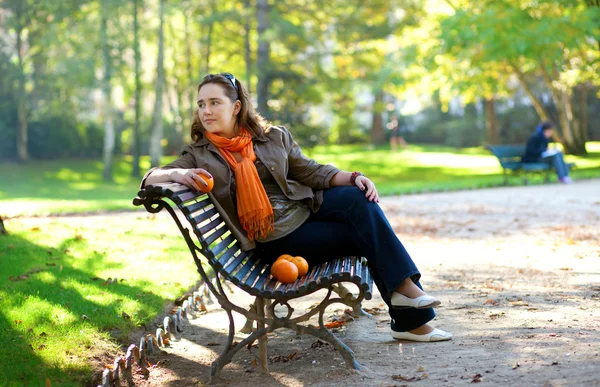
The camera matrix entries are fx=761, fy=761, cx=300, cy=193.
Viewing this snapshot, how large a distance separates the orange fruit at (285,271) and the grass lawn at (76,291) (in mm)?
1180

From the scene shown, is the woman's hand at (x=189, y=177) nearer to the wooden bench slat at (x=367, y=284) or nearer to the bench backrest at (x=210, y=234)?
the bench backrest at (x=210, y=234)

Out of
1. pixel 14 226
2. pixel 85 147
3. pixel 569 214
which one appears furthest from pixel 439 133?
pixel 14 226

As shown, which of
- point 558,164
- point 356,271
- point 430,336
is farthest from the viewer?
point 558,164

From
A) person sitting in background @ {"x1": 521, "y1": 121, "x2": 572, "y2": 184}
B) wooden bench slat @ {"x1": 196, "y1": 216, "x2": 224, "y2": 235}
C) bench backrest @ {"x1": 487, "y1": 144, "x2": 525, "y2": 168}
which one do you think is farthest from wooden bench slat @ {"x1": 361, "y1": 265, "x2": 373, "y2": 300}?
person sitting in background @ {"x1": 521, "y1": 121, "x2": 572, "y2": 184}

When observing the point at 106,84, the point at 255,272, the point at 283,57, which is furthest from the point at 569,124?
the point at 255,272

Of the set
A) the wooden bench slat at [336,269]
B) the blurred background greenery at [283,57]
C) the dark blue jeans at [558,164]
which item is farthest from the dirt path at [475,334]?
the blurred background greenery at [283,57]

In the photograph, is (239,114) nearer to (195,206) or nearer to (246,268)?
(195,206)

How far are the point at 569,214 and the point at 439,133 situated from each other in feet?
110

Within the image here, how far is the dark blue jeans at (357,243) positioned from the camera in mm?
4527

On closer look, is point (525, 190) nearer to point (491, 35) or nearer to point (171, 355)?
point (491, 35)

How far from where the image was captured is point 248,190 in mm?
4664

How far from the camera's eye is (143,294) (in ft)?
20.8

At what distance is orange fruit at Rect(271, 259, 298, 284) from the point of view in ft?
14.6

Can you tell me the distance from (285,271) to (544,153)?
49.0 feet
